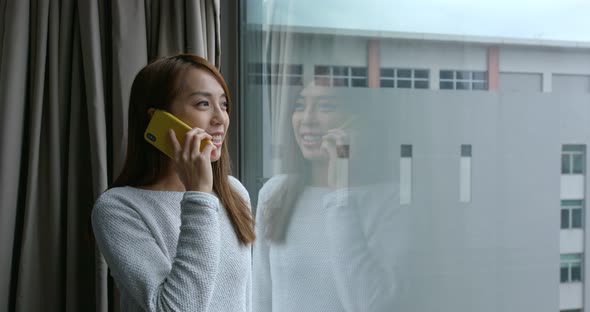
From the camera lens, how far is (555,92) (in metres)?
0.92

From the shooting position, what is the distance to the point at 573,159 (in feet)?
2.95

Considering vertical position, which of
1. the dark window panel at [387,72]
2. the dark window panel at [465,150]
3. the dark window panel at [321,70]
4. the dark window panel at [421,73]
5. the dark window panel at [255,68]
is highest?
the dark window panel at [255,68]

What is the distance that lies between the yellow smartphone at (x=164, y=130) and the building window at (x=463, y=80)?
472mm

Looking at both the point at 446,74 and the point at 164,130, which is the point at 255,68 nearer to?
the point at 164,130

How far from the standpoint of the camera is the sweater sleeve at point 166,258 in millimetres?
1063

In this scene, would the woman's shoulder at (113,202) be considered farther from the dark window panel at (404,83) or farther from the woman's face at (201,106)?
the dark window panel at (404,83)

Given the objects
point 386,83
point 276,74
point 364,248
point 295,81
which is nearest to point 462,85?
point 386,83

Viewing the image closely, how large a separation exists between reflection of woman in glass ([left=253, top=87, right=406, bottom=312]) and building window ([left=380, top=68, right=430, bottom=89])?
101 mm

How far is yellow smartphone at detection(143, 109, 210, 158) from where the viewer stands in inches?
47.2

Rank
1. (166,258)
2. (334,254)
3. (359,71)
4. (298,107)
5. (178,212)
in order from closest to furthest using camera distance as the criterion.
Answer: (166,258) < (178,212) < (359,71) < (334,254) < (298,107)

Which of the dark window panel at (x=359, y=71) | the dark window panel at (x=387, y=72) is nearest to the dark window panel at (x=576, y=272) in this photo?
the dark window panel at (x=387, y=72)

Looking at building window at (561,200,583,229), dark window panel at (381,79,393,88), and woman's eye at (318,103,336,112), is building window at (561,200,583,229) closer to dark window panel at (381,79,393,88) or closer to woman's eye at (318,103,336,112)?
dark window panel at (381,79,393,88)

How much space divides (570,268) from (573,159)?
0.17 m

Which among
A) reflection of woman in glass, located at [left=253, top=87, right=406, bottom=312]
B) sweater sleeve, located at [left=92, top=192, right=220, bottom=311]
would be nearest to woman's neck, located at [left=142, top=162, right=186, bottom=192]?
sweater sleeve, located at [left=92, top=192, right=220, bottom=311]
